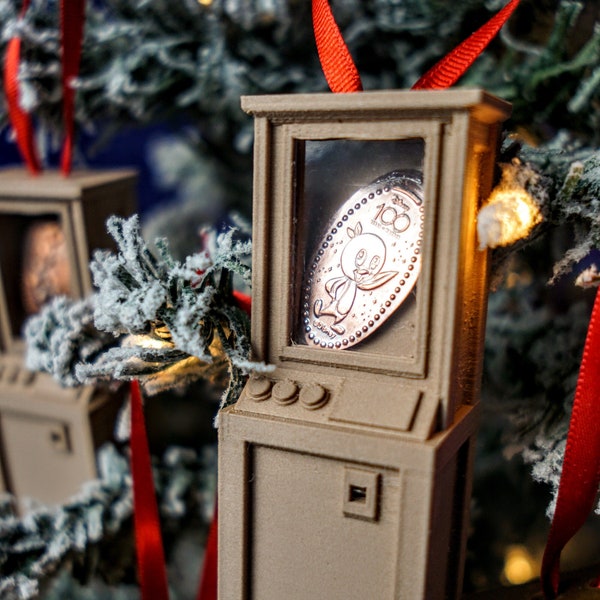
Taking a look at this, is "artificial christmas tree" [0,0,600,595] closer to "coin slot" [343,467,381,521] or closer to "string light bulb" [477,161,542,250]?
"string light bulb" [477,161,542,250]

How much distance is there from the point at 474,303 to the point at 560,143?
25 centimetres

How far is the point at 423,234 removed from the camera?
0.53 metres

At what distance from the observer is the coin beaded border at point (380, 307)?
0.56m

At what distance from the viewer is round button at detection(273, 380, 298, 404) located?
0.57 meters

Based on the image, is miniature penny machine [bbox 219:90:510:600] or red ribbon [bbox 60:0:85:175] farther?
red ribbon [bbox 60:0:85:175]

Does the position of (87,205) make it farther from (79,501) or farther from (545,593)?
(545,593)

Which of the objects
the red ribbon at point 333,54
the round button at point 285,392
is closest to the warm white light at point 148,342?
the round button at point 285,392

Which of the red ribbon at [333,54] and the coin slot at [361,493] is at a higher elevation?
the red ribbon at [333,54]

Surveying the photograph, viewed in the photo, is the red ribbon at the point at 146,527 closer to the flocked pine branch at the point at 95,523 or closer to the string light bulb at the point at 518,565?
the flocked pine branch at the point at 95,523

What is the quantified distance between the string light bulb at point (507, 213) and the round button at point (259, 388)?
222 mm

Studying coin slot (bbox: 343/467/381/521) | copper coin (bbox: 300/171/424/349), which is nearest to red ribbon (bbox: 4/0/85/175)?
copper coin (bbox: 300/171/424/349)

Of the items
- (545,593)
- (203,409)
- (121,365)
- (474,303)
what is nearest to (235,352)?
(121,365)

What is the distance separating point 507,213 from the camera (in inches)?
21.6

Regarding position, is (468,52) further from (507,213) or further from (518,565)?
(518,565)
